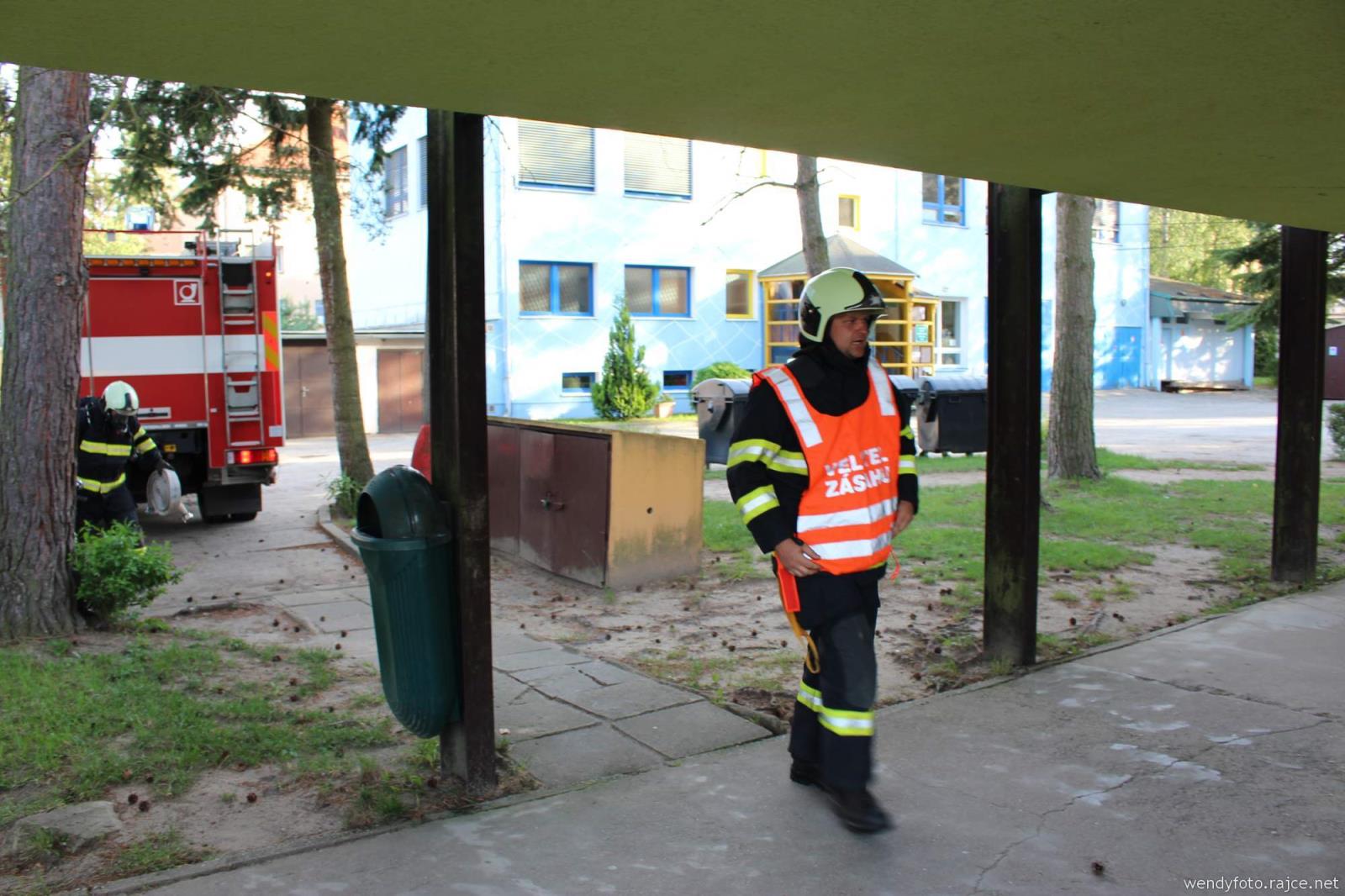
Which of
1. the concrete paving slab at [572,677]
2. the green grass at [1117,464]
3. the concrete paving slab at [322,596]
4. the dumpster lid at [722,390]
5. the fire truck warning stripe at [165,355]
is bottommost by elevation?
the concrete paving slab at [322,596]

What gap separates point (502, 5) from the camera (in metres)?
3.02

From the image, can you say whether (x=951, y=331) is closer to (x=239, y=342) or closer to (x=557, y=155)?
(x=557, y=155)

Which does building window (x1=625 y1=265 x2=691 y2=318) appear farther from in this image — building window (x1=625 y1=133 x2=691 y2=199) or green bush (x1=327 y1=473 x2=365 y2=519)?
green bush (x1=327 y1=473 x2=365 y2=519)

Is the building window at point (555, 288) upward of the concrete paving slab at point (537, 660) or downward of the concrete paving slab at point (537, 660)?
upward

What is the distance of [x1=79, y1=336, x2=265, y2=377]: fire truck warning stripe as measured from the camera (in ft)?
38.8

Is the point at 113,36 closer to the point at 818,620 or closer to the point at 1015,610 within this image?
the point at 818,620

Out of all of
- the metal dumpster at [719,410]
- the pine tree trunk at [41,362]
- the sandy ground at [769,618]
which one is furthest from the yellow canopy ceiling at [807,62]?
the metal dumpster at [719,410]

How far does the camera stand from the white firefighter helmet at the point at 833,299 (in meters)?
4.09

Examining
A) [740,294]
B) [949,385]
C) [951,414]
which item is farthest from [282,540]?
[740,294]

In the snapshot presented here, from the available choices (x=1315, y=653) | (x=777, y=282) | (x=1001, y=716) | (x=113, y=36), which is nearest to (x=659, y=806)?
(x=1001, y=716)

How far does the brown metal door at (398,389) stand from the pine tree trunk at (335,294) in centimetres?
1492

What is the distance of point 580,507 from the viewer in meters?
8.83

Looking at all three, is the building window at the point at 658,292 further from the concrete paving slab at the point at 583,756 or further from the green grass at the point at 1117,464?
the concrete paving slab at the point at 583,756

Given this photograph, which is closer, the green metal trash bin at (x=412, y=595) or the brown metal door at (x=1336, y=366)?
the green metal trash bin at (x=412, y=595)
